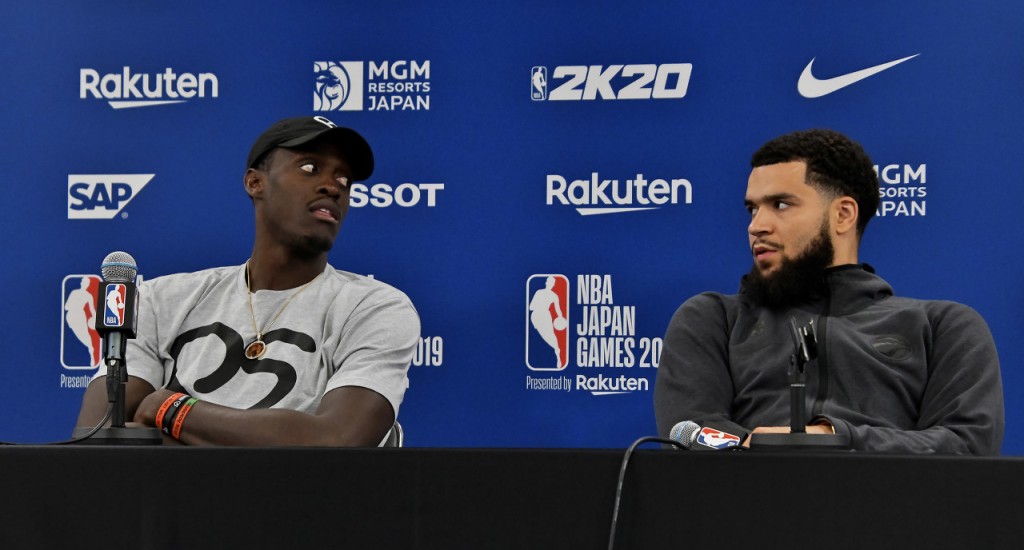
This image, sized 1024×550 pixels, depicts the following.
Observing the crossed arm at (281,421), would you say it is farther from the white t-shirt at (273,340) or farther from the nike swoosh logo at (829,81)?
the nike swoosh logo at (829,81)

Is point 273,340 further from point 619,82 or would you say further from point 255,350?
point 619,82

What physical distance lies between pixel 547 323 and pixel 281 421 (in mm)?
1091

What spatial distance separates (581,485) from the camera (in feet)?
4.00

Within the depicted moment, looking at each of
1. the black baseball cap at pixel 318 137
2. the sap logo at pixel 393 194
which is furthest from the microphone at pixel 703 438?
the sap logo at pixel 393 194

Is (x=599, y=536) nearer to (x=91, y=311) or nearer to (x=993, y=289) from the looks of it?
(x=993, y=289)

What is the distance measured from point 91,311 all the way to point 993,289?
245cm

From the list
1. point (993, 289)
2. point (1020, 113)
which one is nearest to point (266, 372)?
point (993, 289)

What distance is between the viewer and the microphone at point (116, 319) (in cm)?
147

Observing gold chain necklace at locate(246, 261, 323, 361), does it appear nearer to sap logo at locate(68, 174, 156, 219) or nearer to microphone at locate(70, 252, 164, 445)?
microphone at locate(70, 252, 164, 445)

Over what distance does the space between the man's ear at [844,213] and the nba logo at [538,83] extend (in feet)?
3.20

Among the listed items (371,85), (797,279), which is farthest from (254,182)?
(797,279)

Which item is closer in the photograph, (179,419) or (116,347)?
(116,347)

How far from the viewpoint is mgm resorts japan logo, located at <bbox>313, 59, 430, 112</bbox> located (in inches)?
117

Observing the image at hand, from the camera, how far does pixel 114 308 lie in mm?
1469
